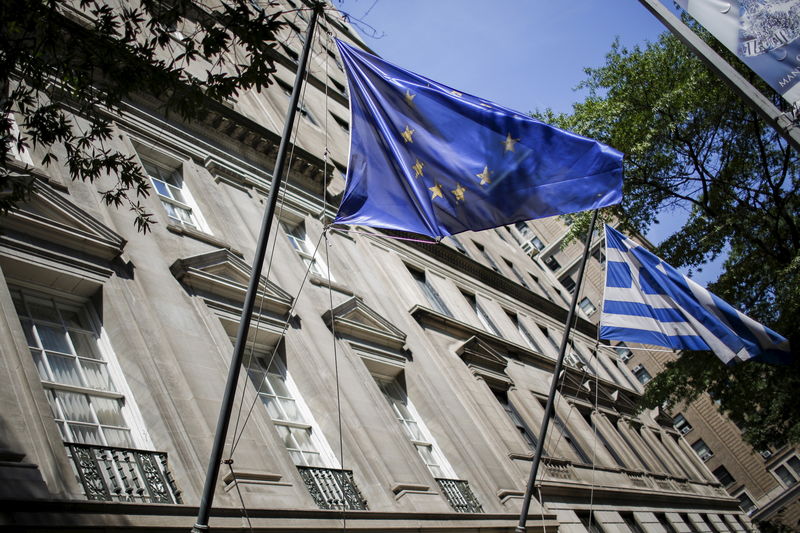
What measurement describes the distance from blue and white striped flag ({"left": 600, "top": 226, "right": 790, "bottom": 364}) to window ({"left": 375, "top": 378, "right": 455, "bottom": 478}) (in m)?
4.76

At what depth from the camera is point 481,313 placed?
27.0 m

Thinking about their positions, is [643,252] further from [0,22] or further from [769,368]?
[0,22]

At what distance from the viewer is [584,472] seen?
843 inches

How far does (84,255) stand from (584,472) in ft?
54.1

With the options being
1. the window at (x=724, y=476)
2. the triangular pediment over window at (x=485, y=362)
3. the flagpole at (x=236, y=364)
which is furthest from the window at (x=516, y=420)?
the window at (x=724, y=476)

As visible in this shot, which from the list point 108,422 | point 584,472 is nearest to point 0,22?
point 108,422

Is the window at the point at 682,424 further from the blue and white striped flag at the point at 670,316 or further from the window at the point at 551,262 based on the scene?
the blue and white striped flag at the point at 670,316

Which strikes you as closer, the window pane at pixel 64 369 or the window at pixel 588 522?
the window pane at pixel 64 369

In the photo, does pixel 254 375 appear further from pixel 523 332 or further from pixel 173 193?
pixel 523 332

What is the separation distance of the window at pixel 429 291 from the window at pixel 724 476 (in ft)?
135

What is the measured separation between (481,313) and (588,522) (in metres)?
9.48

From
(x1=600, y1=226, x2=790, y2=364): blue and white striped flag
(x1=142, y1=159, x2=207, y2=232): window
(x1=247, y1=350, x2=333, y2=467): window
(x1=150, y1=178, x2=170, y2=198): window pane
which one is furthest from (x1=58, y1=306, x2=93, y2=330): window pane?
(x1=600, y1=226, x2=790, y2=364): blue and white striped flag

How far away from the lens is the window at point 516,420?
20398mm

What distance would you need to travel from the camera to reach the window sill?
14.0 meters
